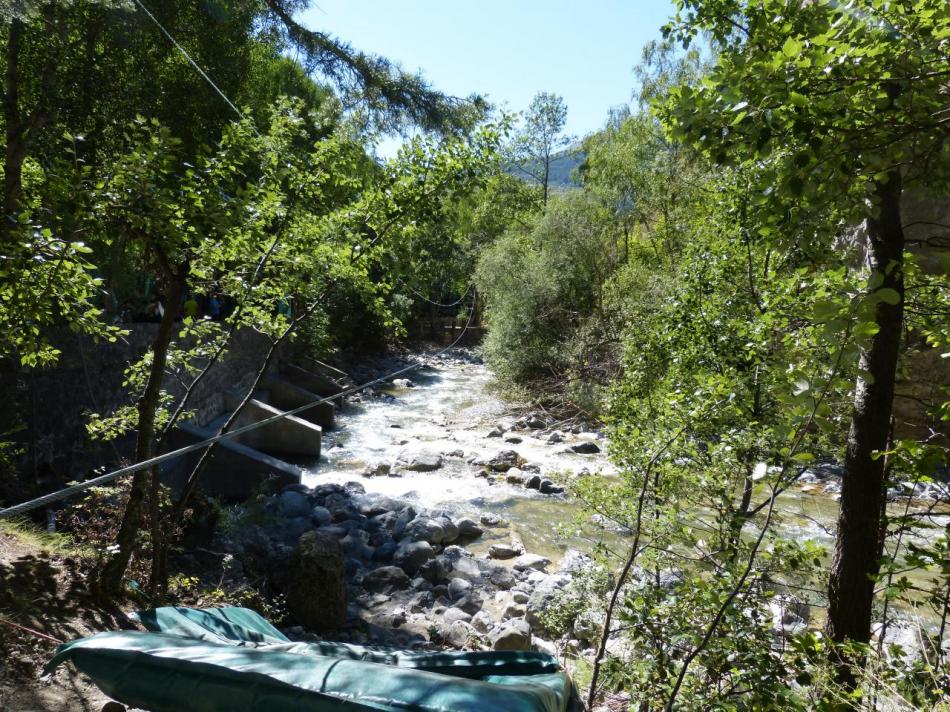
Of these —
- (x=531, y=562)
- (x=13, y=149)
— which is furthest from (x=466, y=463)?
(x=13, y=149)

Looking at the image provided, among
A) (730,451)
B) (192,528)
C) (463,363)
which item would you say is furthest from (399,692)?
(463,363)

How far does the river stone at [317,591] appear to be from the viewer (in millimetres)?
5719

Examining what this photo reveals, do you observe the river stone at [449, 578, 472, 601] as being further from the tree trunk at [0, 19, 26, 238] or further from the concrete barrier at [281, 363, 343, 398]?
the concrete barrier at [281, 363, 343, 398]

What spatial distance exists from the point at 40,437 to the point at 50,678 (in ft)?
14.5

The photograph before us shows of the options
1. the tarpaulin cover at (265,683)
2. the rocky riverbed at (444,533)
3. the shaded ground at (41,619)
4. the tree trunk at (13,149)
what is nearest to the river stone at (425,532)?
the rocky riverbed at (444,533)

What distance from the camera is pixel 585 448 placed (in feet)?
41.4

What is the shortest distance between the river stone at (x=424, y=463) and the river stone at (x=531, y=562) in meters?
3.86

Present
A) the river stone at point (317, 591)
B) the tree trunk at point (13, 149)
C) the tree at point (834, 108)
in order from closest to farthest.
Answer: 1. the tree at point (834, 108)
2. the tree trunk at point (13, 149)
3. the river stone at point (317, 591)

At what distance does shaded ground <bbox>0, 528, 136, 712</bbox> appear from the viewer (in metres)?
3.08

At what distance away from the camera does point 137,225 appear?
3.41 m

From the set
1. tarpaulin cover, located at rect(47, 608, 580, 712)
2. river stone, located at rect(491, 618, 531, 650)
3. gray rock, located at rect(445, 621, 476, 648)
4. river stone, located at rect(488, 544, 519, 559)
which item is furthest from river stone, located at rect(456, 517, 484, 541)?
tarpaulin cover, located at rect(47, 608, 580, 712)

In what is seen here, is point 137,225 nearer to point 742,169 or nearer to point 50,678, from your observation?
point 50,678

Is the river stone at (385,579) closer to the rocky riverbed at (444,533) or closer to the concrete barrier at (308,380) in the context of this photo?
the rocky riverbed at (444,533)

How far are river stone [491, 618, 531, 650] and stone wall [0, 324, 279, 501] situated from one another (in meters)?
3.21
